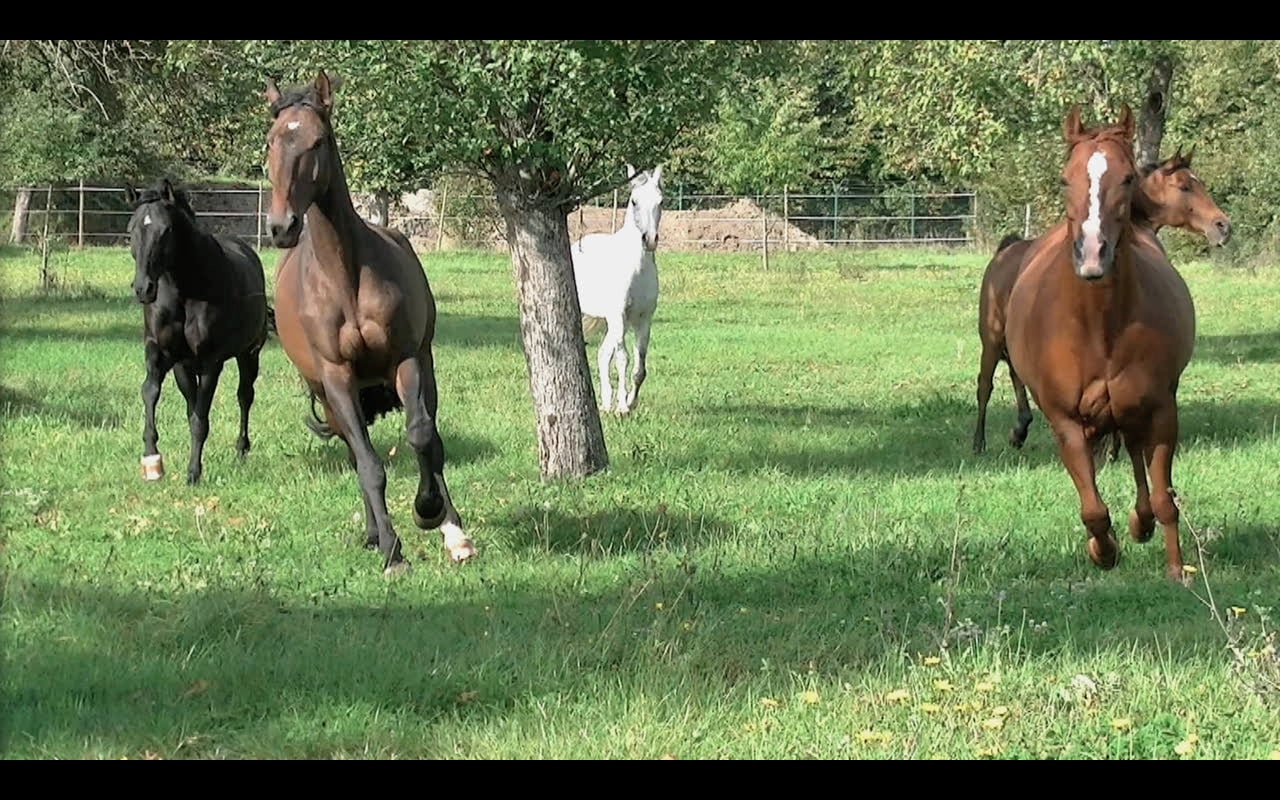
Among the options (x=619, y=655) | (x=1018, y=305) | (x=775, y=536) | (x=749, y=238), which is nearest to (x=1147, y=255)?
(x=1018, y=305)

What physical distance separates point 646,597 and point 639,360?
897cm

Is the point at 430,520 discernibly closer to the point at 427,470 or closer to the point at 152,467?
the point at 427,470

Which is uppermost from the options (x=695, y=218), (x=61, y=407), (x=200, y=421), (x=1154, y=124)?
(x=695, y=218)

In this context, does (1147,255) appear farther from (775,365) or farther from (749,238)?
(749,238)

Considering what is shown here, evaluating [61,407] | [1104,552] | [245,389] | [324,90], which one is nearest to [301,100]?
[324,90]

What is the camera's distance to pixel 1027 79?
18719mm

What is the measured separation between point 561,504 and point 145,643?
3871 millimetres

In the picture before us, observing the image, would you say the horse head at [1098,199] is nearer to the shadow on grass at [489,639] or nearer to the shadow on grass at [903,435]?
the shadow on grass at [489,639]

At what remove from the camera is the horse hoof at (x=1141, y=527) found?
869cm

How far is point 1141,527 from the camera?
872cm

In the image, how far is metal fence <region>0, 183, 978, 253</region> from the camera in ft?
158

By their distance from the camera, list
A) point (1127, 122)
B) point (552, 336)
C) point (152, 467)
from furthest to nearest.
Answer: point (552, 336) < point (152, 467) < point (1127, 122)

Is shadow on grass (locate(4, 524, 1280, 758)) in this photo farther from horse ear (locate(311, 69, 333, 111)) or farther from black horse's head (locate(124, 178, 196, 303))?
black horse's head (locate(124, 178, 196, 303))

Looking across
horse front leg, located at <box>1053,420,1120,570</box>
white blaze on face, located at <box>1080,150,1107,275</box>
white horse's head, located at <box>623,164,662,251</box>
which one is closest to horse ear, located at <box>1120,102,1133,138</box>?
white blaze on face, located at <box>1080,150,1107,275</box>
